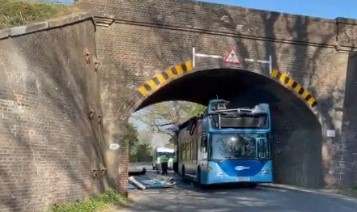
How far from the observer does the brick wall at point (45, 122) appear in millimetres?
9836

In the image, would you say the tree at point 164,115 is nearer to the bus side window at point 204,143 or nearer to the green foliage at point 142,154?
the green foliage at point 142,154

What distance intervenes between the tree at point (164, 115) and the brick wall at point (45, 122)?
41073mm

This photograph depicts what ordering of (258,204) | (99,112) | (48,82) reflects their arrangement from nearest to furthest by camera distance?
(48,82), (258,204), (99,112)

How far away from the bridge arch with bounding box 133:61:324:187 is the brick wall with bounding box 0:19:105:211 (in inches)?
160

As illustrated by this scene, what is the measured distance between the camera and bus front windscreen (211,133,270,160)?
67.6 feet

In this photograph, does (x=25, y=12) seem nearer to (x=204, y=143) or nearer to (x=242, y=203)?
(x=242, y=203)

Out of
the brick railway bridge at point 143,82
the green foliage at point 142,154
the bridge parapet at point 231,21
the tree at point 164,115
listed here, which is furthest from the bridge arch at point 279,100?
the green foliage at point 142,154

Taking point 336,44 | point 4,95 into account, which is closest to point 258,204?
point 4,95

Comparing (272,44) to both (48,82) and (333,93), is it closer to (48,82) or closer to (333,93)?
(333,93)

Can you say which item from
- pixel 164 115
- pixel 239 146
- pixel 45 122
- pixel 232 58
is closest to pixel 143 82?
pixel 232 58

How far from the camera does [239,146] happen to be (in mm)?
20734

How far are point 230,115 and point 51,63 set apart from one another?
10240mm

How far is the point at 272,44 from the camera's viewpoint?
66.4ft

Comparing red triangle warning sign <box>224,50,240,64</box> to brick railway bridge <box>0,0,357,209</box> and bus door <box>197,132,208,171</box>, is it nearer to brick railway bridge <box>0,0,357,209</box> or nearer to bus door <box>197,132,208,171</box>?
brick railway bridge <box>0,0,357,209</box>
